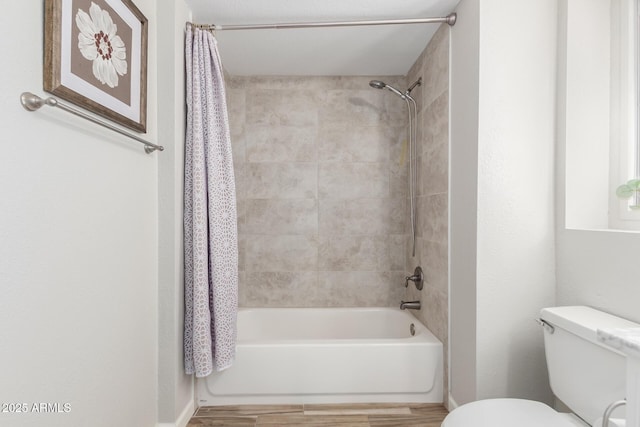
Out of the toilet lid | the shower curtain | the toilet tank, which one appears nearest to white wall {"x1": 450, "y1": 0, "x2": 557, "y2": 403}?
the toilet tank

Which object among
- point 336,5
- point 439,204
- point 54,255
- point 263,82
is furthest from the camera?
point 263,82

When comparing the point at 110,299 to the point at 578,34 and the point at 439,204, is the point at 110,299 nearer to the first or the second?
the point at 439,204

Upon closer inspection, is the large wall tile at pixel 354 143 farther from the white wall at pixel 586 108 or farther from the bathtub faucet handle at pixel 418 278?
the white wall at pixel 586 108

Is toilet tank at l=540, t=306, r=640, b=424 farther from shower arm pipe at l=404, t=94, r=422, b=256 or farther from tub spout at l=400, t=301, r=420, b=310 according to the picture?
shower arm pipe at l=404, t=94, r=422, b=256

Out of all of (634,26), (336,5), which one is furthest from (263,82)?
(634,26)

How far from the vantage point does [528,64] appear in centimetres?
156

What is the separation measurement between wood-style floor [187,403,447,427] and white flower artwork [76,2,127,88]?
1.66 meters

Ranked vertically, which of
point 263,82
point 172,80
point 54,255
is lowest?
point 54,255

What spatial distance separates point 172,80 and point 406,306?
194 centimetres

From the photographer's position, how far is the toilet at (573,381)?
1.11 m

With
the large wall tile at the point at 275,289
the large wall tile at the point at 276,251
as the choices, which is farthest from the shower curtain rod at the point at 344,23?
the large wall tile at the point at 275,289

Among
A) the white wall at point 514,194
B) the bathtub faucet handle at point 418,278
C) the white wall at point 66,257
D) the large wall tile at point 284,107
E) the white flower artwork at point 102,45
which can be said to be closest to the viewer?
the white wall at point 66,257

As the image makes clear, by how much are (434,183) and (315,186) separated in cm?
92

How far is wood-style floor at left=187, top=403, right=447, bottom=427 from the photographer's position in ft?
5.77
